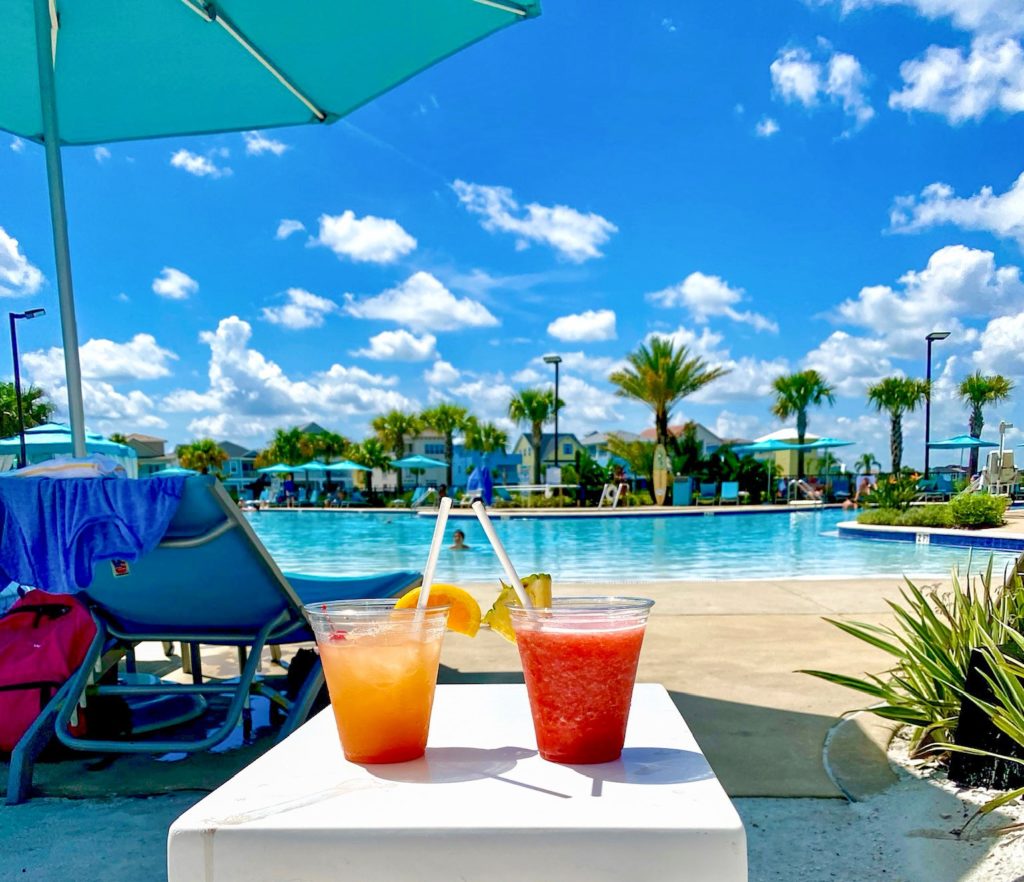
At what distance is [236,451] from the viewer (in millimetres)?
73062

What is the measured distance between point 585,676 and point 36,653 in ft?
7.92

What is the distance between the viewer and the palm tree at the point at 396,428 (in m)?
46.1

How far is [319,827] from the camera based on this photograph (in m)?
0.70

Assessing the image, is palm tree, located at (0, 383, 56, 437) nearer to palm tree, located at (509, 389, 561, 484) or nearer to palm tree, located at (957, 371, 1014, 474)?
palm tree, located at (509, 389, 561, 484)

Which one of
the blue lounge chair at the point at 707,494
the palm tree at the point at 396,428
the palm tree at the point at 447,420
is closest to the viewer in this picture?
the blue lounge chair at the point at 707,494

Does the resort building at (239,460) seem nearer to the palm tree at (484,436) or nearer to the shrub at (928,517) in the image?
the palm tree at (484,436)

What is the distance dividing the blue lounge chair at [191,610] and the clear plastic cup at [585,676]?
1491 mm

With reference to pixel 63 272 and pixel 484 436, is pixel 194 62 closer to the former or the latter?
pixel 63 272

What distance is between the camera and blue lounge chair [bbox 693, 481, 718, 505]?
2641 cm

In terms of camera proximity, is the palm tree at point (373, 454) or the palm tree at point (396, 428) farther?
the palm tree at point (373, 454)

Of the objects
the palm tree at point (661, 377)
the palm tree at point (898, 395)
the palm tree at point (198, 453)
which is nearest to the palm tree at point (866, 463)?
the palm tree at point (898, 395)

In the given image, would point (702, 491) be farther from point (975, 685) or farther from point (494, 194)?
point (975, 685)

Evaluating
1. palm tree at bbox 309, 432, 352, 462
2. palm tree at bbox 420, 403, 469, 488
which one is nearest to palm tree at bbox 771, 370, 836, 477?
palm tree at bbox 420, 403, 469, 488

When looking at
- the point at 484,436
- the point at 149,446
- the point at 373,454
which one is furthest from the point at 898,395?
the point at 149,446
